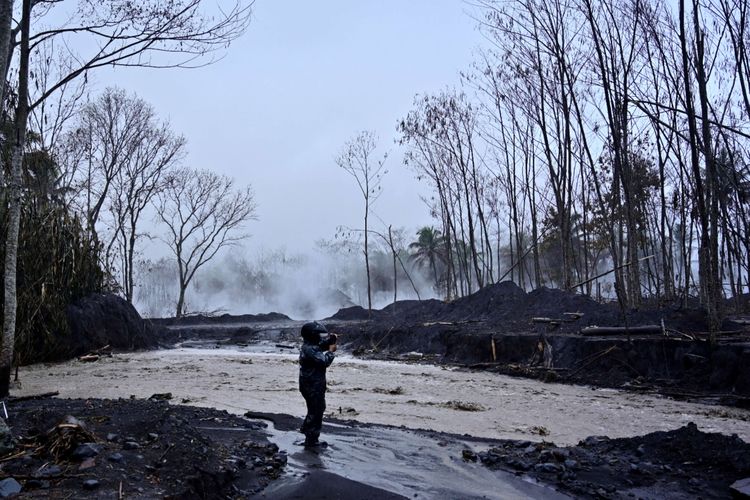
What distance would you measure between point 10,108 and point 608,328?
47.1ft

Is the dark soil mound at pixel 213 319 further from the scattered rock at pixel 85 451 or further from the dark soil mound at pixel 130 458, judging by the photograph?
the scattered rock at pixel 85 451

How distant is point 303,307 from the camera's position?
5581 cm

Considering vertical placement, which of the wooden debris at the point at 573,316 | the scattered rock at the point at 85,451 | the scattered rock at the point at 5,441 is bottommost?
the scattered rock at the point at 85,451

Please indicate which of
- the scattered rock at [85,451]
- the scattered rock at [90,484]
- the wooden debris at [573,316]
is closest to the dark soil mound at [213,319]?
the wooden debris at [573,316]

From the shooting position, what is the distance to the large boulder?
18.6 m

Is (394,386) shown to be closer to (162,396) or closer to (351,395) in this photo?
(351,395)

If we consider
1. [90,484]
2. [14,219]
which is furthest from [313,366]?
[14,219]

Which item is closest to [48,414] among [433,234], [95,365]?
[95,365]

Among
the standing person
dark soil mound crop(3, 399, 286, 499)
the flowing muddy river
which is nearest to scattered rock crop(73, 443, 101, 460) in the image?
dark soil mound crop(3, 399, 286, 499)

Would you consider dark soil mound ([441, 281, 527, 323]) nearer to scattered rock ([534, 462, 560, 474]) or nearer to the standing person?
the standing person

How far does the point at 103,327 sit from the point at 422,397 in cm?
1380

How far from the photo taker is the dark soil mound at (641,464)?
15.7ft

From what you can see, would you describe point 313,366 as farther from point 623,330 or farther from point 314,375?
point 623,330

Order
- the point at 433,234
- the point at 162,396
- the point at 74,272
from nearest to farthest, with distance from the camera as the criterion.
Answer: the point at 162,396 → the point at 74,272 → the point at 433,234
